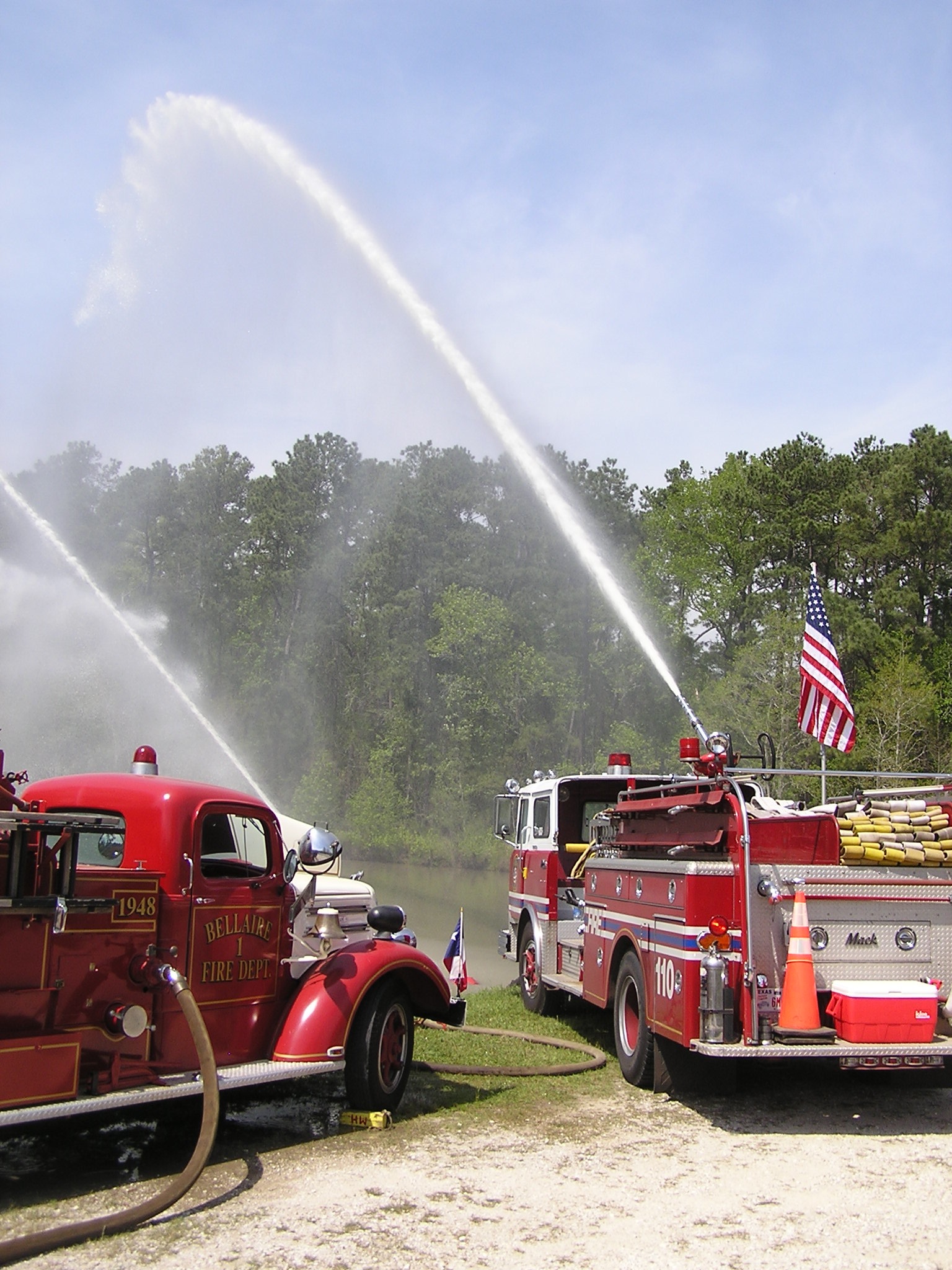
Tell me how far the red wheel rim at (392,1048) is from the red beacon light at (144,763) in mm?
2291

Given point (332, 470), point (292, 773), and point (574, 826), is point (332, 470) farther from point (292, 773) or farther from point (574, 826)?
point (574, 826)

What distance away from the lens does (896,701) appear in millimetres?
35750

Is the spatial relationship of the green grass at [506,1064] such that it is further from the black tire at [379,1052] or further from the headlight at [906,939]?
the headlight at [906,939]

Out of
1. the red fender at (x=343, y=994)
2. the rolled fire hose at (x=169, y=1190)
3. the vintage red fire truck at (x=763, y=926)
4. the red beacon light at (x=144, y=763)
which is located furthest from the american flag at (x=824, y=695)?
the rolled fire hose at (x=169, y=1190)

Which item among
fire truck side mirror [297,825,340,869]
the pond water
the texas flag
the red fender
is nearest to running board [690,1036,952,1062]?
the red fender

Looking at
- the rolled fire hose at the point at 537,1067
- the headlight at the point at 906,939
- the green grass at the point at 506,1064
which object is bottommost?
the green grass at the point at 506,1064

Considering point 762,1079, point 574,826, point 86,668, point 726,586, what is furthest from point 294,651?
point 762,1079

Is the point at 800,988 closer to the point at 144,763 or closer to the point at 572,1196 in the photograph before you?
the point at 572,1196

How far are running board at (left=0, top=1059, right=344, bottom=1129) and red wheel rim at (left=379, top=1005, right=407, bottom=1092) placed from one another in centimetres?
36

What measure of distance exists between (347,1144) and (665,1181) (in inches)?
75.8

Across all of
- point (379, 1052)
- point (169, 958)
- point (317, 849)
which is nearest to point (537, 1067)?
point (379, 1052)

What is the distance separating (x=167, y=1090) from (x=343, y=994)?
153 cm

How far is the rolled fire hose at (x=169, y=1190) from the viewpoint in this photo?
206 inches

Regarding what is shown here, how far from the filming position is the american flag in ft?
51.2
